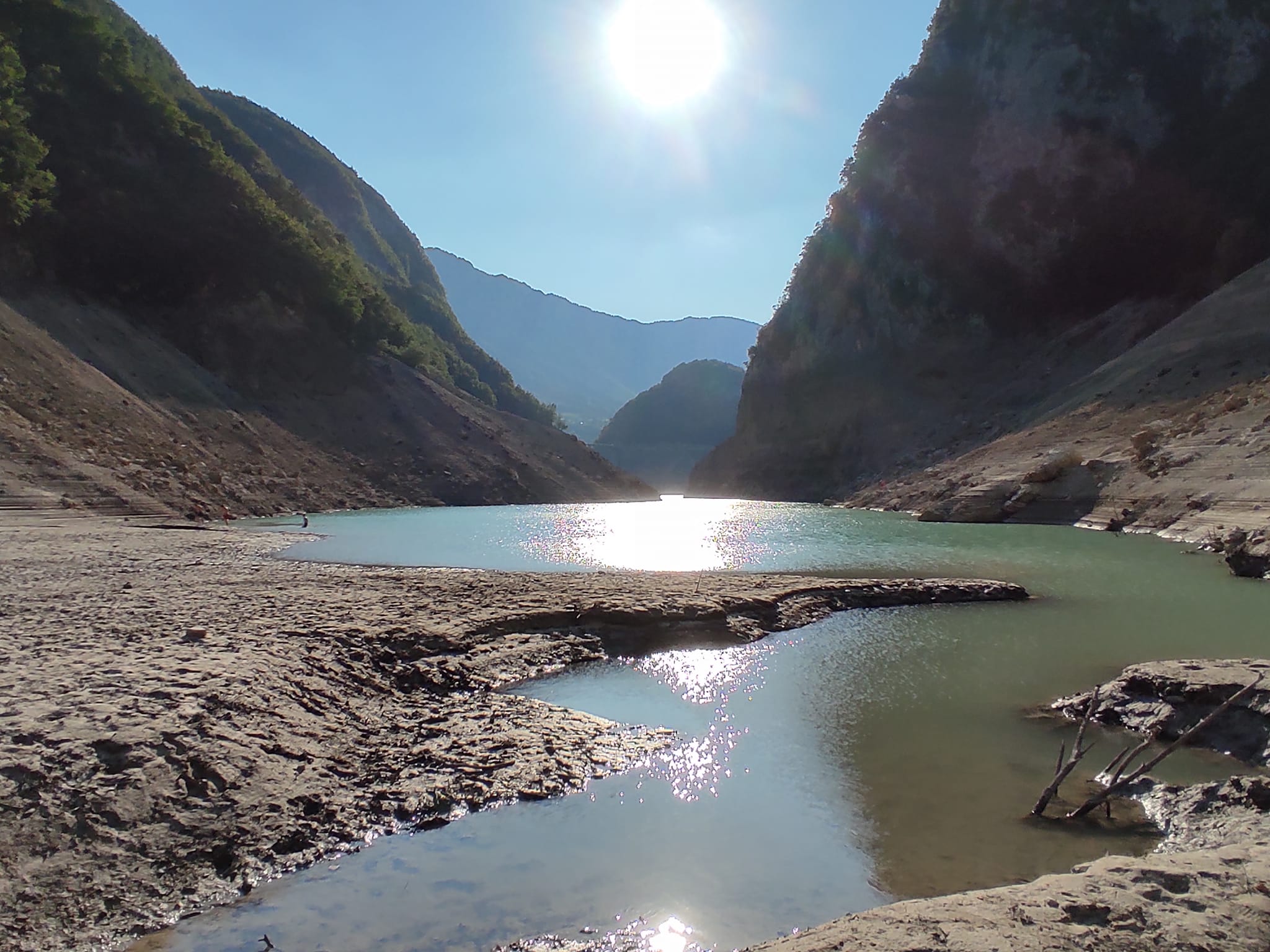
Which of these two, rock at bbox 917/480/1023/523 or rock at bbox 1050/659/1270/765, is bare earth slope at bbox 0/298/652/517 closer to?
rock at bbox 1050/659/1270/765

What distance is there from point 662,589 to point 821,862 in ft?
32.3

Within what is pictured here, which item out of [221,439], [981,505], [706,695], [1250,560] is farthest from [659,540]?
[221,439]

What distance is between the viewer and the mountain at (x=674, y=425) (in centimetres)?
16088

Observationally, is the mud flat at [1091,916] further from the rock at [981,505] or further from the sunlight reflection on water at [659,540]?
the rock at [981,505]

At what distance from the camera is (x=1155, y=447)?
112ft

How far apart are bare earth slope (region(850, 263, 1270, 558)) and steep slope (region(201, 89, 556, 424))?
72.0 meters

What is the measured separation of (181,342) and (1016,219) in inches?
2773

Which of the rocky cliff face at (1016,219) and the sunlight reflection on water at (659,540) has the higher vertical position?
the rocky cliff face at (1016,219)

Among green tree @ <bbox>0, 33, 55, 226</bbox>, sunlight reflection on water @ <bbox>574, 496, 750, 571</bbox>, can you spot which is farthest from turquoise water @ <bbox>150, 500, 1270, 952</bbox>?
green tree @ <bbox>0, 33, 55, 226</bbox>

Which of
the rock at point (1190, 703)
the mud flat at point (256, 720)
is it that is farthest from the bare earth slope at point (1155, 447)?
the mud flat at point (256, 720)

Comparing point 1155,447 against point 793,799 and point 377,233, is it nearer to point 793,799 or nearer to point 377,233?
point 793,799

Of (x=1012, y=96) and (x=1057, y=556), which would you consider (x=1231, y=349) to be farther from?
(x=1012, y=96)

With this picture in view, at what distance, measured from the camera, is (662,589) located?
51.0ft

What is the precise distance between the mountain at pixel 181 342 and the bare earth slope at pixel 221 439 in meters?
0.14
